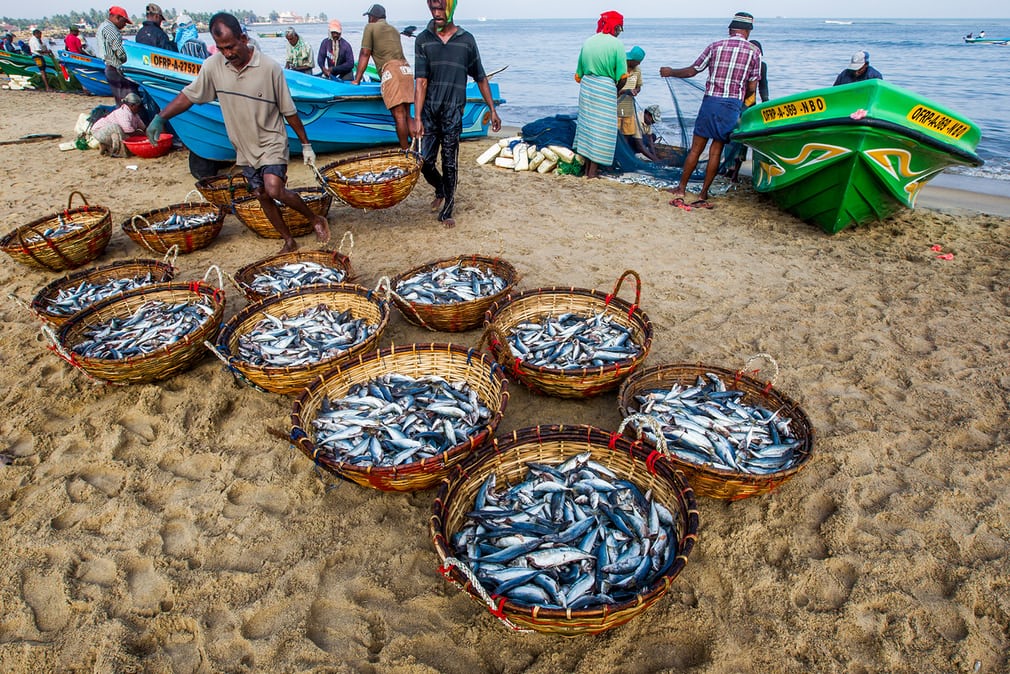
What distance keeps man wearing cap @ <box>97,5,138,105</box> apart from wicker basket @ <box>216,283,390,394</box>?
900 cm

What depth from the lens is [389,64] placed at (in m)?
8.32

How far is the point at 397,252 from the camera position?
606cm

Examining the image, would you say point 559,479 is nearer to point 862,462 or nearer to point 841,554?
point 841,554

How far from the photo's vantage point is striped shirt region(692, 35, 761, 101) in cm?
651

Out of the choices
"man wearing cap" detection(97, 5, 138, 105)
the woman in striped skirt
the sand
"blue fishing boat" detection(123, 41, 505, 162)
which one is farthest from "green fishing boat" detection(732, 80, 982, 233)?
"man wearing cap" detection(97, 5, 138, 105)

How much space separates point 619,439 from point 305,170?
325 inches

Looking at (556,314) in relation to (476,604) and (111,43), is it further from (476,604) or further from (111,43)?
(111,43)

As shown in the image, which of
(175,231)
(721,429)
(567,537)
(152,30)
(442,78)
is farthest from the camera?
(152,30)

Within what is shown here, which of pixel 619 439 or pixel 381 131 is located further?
pixel 381 131

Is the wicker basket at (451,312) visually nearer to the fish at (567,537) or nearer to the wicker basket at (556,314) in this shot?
the wicker basket at (556,314)

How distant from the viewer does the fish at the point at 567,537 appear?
2.21 meters

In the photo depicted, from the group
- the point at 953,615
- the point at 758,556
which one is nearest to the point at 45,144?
the point at 758,556

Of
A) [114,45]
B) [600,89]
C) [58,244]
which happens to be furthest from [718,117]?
[114,45]

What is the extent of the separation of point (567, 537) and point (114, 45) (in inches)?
497
